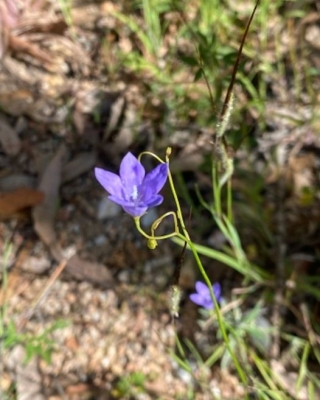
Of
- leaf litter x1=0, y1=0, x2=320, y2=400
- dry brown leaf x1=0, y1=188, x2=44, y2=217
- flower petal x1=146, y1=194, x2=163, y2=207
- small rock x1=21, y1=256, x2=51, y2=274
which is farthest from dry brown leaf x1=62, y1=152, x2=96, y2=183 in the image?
flower petal x1=146, y1=194, x2=163, y2=207

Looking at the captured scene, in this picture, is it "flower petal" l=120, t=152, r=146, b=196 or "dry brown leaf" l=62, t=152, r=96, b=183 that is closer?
"flower petal" l=120, t=152, r=146, b=196

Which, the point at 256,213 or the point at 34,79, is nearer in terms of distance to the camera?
the point at 256,213

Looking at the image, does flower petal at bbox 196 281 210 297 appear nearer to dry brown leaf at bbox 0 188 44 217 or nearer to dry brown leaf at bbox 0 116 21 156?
dry brown leaf at bbox 0 188 44 217

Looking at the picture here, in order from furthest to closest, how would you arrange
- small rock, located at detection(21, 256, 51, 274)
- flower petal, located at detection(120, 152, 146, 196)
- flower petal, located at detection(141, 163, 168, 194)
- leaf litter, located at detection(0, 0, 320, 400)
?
1. small rock, located at detection(21, 256, 51, 274)
2. leaf litter, located at detection(0, 0, 320, 400)
3. flower petal, located at detection(120, 152, 146, 196)
4. flower petal, located at detection(141, 163, 168, 194)

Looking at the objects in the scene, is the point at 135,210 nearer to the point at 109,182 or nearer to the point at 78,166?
the point at 109,182

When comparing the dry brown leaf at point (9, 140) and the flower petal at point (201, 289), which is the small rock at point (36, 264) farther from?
the flower petal at point (201, 289)

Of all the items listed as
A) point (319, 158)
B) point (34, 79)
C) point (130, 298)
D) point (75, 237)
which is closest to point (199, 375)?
point (130, 298)

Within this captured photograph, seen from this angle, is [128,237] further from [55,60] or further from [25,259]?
[55,60]

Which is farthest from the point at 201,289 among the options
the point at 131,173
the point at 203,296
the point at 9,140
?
the point at 9,140
